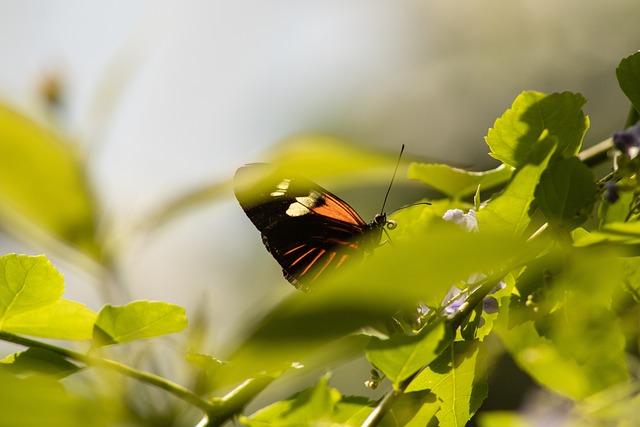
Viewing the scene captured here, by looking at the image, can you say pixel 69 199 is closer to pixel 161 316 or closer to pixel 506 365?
pixel 161 316

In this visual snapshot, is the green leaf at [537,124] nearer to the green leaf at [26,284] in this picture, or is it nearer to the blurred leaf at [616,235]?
the blurred leaf at [616,235]

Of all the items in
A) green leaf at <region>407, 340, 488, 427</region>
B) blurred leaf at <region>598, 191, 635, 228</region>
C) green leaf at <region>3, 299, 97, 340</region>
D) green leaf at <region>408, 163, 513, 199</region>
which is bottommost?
green leaf at <region>407, 340, 488, 427</region>

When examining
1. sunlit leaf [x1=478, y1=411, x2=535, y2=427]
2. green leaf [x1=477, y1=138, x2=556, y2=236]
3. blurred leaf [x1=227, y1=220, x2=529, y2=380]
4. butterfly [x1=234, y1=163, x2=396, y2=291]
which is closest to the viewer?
blurred leaf [x1=227, y1=220, x2=529, y2=380]

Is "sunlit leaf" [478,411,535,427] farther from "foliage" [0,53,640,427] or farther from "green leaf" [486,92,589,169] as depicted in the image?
"green leaf" [486,92,589,169]

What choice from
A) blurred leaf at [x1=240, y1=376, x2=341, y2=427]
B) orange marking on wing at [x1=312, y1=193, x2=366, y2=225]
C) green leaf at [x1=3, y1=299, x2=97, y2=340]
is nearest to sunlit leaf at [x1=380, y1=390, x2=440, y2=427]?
blurred leaf at [x1=240, y1=376, x2=341, y2=427]

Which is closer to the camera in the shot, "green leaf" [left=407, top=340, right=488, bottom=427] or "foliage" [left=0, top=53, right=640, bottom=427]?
"foliage" [left=0, top=53, right=640, bottom=427]
